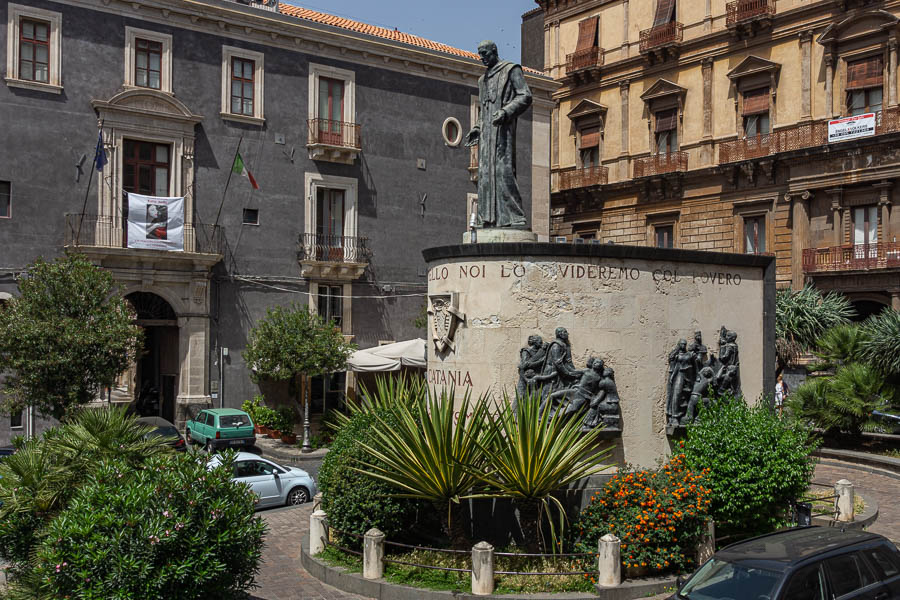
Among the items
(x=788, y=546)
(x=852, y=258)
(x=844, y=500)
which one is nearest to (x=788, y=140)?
(x=852, y=258)

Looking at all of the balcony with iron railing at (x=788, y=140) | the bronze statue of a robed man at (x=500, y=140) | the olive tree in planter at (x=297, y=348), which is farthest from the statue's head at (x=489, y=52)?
the balcony with iron railing at (x=788, y=140)

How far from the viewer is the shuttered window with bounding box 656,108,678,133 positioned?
38969 millimetres

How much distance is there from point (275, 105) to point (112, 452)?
23140 millimetres

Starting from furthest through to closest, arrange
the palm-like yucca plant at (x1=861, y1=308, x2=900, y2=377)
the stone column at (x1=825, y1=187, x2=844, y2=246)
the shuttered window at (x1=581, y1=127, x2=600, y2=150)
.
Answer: the shuttered window at (x1=581, y1=127, x2=600, y2=150) < the stone column at (x1=825, y1=187, x2=844, y2=246) < the palm-like yucca plant at (x1=861, y1=308, x2=900, y2=377)

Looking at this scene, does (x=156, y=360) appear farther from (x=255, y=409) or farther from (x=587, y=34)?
(x=587, y=34)

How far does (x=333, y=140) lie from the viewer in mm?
32250

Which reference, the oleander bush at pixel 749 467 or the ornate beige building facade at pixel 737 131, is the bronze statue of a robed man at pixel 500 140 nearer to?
the oleander bush at pixel 749 467

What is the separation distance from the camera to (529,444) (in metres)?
11.1

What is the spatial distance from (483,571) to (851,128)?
89.9 ft

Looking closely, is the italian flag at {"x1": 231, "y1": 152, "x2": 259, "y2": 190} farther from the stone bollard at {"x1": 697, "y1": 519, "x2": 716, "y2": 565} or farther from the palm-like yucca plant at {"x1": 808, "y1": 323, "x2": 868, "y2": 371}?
the stone bollard at {"x1": 697, "y1": 519, "x2": 716, "y2": 565}

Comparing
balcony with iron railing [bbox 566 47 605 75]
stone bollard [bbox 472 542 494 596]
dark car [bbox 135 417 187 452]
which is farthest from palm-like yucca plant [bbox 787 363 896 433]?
balcony with iron railing [bbox 566 47 605 75]

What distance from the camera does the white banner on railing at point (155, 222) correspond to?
2812 centimetres

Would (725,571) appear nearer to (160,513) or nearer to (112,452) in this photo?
(160,513)

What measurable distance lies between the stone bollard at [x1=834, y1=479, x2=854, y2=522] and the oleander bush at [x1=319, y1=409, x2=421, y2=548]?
6.99m
